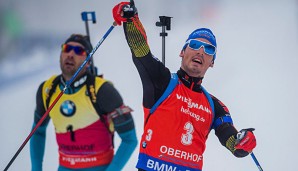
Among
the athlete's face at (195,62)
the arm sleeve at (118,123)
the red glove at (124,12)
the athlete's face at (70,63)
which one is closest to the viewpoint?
the red glove at (124,12)

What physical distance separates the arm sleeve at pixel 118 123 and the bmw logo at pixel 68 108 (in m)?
0.23

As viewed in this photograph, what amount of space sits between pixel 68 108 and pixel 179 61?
1766 millimetres

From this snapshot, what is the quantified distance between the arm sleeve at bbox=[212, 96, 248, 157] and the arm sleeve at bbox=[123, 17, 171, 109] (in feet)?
1.57

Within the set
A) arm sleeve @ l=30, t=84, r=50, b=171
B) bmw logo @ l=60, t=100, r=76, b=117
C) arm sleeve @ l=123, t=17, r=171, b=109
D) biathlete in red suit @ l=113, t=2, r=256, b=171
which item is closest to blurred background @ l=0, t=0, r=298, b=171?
arm sleeve @ l=30, t=84, r=50, b=171

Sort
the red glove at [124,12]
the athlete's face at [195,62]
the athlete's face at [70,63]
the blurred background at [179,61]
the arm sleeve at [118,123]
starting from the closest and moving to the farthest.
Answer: the red glove at [124,12] → the athlete's face at [195,62] → the arm sleeve at [118,123] → the athlete's face at [70,63] → the blurred background at [179,61]

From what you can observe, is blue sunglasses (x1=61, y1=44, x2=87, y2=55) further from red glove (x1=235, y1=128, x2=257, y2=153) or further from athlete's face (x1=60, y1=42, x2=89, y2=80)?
red glove (x1=235, y1=128, x2=257, y2=153)

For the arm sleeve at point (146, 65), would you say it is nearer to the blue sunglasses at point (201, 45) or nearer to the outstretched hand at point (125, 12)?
the outstretched hand at point (125, 12)

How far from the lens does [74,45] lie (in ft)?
14.5

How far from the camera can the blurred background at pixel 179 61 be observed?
5414 mm

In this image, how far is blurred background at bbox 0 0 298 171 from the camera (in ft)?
17.8

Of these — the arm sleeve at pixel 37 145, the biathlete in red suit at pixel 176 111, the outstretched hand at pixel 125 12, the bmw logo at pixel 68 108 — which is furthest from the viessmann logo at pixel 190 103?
the arm sleeve at pixel 37 145

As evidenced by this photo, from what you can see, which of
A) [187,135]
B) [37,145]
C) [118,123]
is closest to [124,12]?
[187,135]

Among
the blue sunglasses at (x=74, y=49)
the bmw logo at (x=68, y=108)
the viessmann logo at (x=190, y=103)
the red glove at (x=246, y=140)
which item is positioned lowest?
the bmw logo at (x=68, y=108)

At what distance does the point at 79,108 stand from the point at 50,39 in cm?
289
